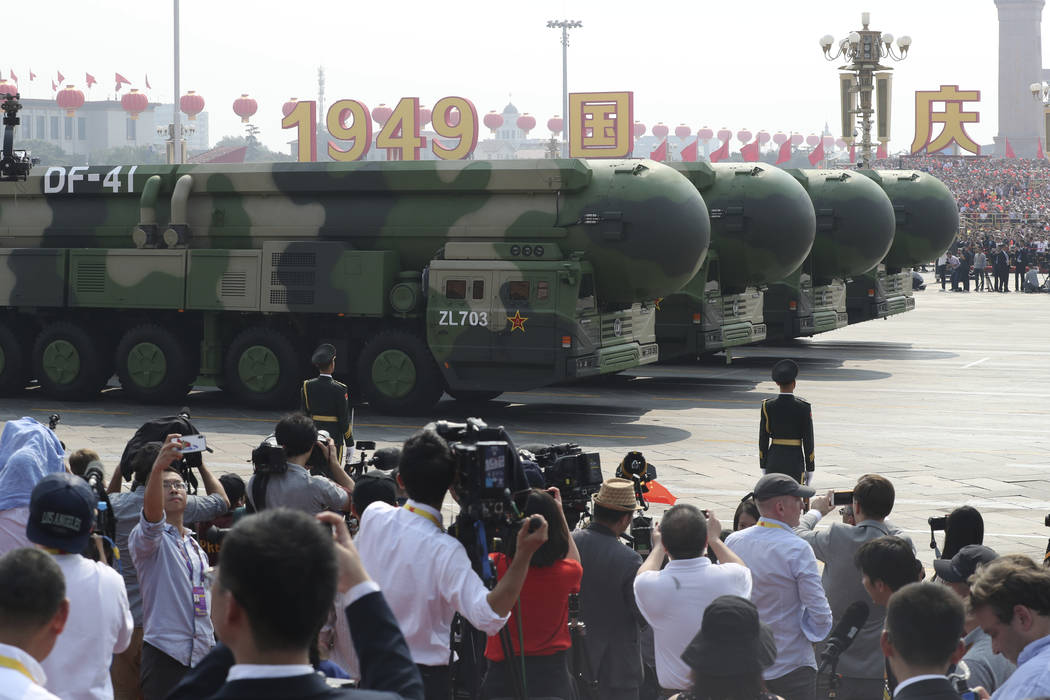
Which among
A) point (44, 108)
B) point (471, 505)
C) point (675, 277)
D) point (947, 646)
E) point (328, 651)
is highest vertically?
point (44, 108)

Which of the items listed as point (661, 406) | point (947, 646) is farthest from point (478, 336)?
point (947, 646)

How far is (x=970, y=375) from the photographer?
2294 centimetres

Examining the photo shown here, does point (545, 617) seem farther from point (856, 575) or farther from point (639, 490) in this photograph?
point (856, 575)

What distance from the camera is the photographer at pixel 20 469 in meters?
6.06

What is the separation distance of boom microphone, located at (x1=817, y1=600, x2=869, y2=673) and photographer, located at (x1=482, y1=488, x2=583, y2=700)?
1196 millimetres

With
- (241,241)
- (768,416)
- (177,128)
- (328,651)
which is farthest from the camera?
(177,128)

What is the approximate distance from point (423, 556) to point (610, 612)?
4.66ft

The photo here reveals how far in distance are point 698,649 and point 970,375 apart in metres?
19.3

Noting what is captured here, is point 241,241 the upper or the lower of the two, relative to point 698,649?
upper

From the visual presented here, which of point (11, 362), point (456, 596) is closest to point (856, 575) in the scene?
point (456, 596)

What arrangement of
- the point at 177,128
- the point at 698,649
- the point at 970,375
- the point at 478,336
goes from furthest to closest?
1. the point at 177,128
2. the point at 970,375
3. the point at 478,336
4. the point at 698,649

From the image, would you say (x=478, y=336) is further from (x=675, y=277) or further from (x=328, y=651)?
(x=328, y=651)

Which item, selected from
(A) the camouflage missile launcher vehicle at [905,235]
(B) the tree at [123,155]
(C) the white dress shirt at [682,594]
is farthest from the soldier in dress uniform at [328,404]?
(B) the tree at [123,155]

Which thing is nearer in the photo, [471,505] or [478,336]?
[471,505]
